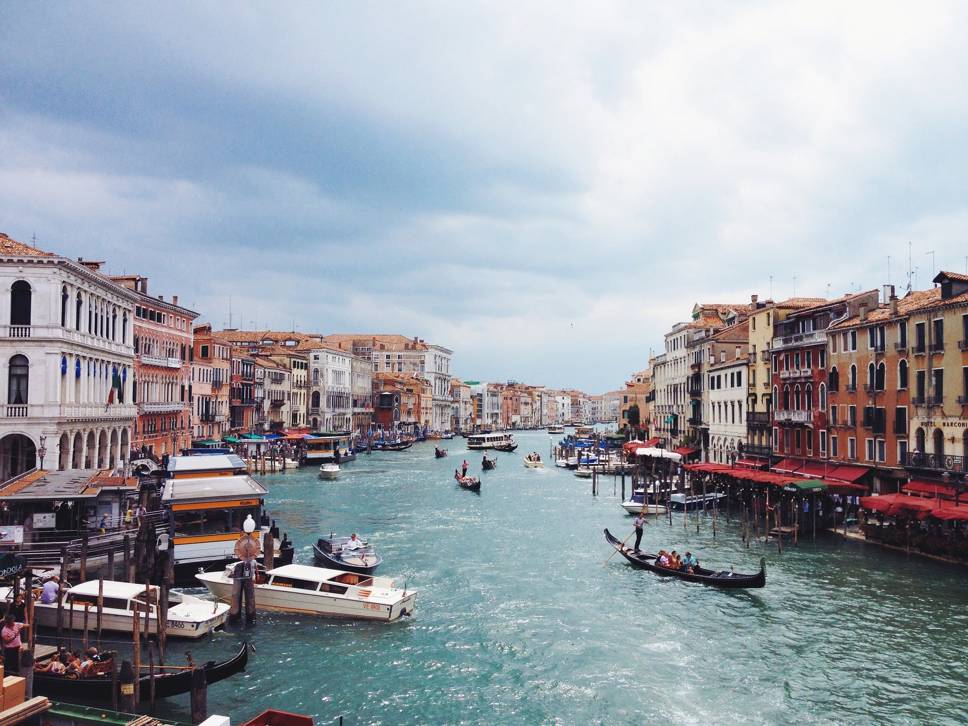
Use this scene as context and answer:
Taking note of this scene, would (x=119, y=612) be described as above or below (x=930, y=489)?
below

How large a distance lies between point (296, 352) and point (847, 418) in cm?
6040

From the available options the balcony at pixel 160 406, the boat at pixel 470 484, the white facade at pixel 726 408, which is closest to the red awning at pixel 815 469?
the white facade at pixel 726 408

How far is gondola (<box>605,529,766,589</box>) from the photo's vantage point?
857 inches

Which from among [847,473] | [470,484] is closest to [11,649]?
[847,473]

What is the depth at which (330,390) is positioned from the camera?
293 feet

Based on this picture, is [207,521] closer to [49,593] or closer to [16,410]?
[49,593]

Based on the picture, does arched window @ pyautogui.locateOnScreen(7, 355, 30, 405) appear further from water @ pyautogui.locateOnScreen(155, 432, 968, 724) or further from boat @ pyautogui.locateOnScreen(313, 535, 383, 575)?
boat @ pyautogui.locateOnScreen(313, 535, 383, 575)

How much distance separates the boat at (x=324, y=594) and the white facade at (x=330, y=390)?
6710cm

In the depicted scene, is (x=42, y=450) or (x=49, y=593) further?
(x=42, y=450)

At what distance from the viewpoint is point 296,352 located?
270ft

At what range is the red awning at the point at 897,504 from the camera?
25.5 m

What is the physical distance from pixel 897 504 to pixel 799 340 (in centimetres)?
1350

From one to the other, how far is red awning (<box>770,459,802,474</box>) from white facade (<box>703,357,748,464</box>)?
20.7ft

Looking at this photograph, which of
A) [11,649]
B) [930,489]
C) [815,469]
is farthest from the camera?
[815,469]
